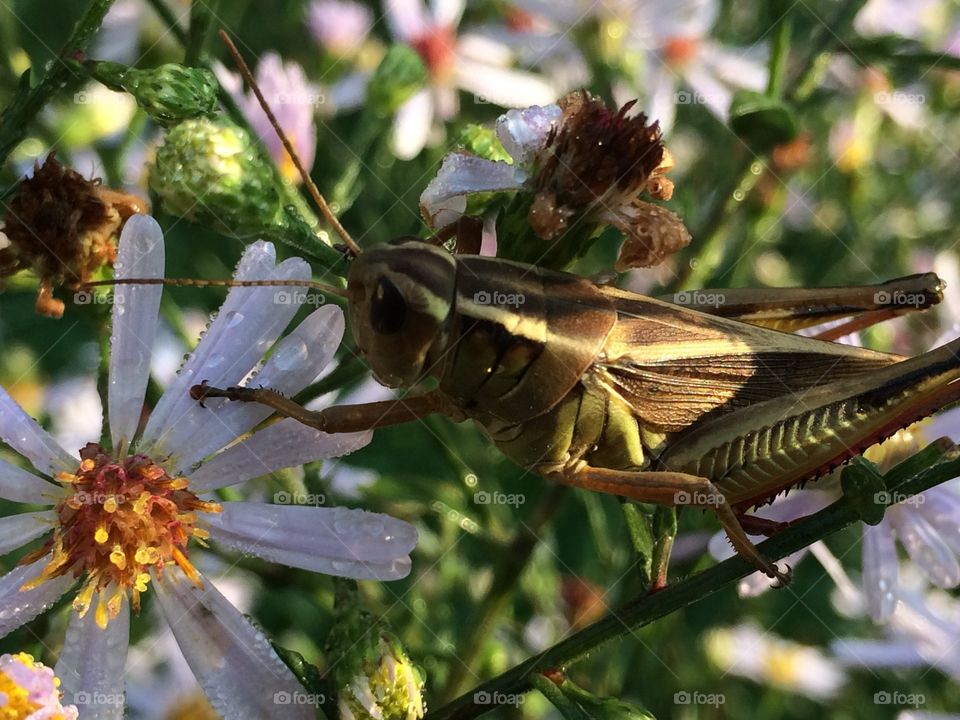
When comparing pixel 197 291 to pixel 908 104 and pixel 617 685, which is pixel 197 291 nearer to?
pixel 617 685

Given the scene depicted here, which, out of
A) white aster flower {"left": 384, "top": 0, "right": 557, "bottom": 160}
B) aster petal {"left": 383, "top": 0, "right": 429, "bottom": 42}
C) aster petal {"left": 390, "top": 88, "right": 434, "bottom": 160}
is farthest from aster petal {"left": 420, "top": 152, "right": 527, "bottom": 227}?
aster petal {"left": 383, "top": 0, "right": 429, "bottom": 42}

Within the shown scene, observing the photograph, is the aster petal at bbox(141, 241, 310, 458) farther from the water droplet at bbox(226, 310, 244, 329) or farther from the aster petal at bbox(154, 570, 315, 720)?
the aster petal at bbox(154, 570, 315, 720)

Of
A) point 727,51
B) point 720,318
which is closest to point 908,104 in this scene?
point 727,51

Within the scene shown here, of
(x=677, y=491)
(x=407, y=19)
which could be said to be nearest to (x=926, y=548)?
(x=677, y=491)

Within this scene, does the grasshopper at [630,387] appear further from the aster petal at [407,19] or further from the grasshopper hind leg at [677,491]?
the aster petal at [407,19]

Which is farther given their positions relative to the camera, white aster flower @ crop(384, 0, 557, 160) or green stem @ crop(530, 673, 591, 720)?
white aster flower @ crop(384, 0, 557, 160)

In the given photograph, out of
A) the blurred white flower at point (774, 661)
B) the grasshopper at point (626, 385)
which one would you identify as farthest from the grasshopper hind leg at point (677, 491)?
the blurred white flower at point (774, 661)

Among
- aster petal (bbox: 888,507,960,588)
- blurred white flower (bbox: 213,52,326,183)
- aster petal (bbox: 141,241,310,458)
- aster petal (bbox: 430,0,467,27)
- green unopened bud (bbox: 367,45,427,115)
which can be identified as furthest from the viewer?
aster petal (bbox: 430,0,467,27)

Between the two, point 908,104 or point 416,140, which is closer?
point 416,140
